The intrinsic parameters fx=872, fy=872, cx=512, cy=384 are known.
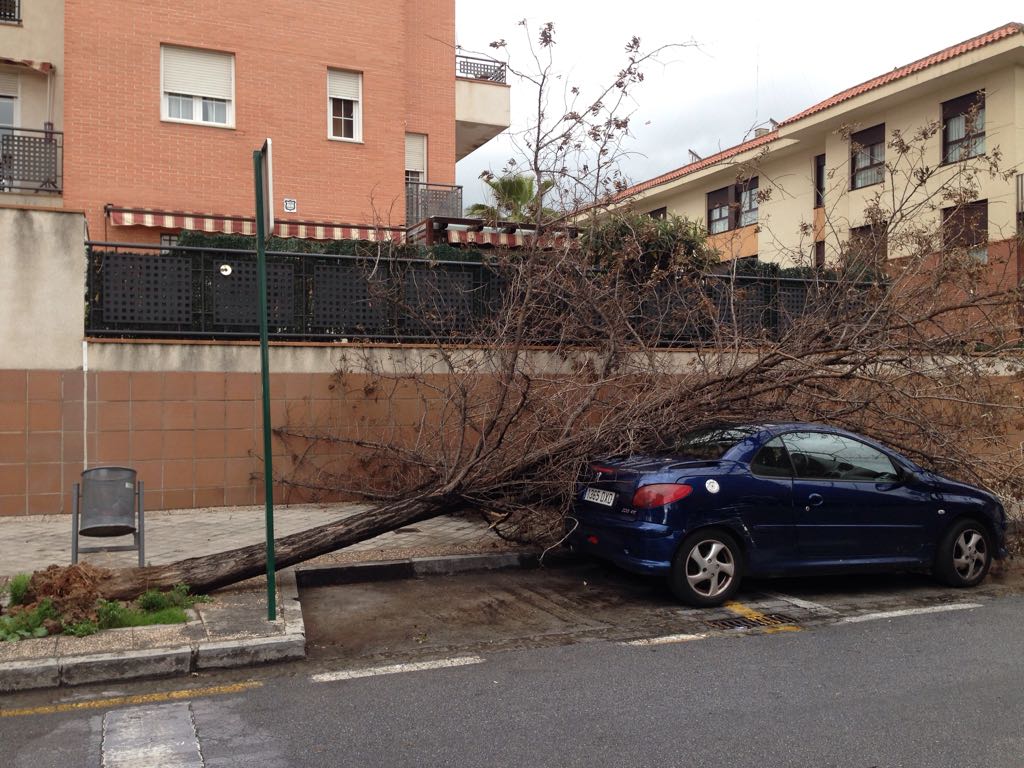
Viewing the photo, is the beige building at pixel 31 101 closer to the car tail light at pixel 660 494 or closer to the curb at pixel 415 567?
the curb at pixel 415 567

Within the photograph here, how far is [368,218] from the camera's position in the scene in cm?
1709

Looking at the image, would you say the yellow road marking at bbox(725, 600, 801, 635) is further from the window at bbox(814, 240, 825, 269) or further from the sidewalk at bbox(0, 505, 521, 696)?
the window at bbox(814, 240, 825, 269)

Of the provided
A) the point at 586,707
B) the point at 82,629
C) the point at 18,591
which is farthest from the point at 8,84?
the point at 586,707

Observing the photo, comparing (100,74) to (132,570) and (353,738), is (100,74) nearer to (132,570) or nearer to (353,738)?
(132,570)

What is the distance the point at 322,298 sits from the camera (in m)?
11.0

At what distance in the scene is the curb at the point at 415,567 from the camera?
7.65 m

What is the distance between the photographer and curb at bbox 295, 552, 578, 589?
25.1ft

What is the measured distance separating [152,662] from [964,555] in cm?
679

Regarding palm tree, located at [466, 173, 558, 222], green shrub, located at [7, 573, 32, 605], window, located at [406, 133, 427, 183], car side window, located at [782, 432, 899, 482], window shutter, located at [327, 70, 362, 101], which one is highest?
window shutter, located at [327, 70, 362, 101]

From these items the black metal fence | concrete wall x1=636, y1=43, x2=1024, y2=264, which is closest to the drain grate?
the black metal fence

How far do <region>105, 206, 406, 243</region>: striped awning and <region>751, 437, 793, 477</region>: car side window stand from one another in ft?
27.5

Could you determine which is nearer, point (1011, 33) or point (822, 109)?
point (1011, 33)

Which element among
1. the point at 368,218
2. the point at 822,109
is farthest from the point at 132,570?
the point at 822,109

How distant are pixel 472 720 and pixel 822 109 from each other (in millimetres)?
23161
